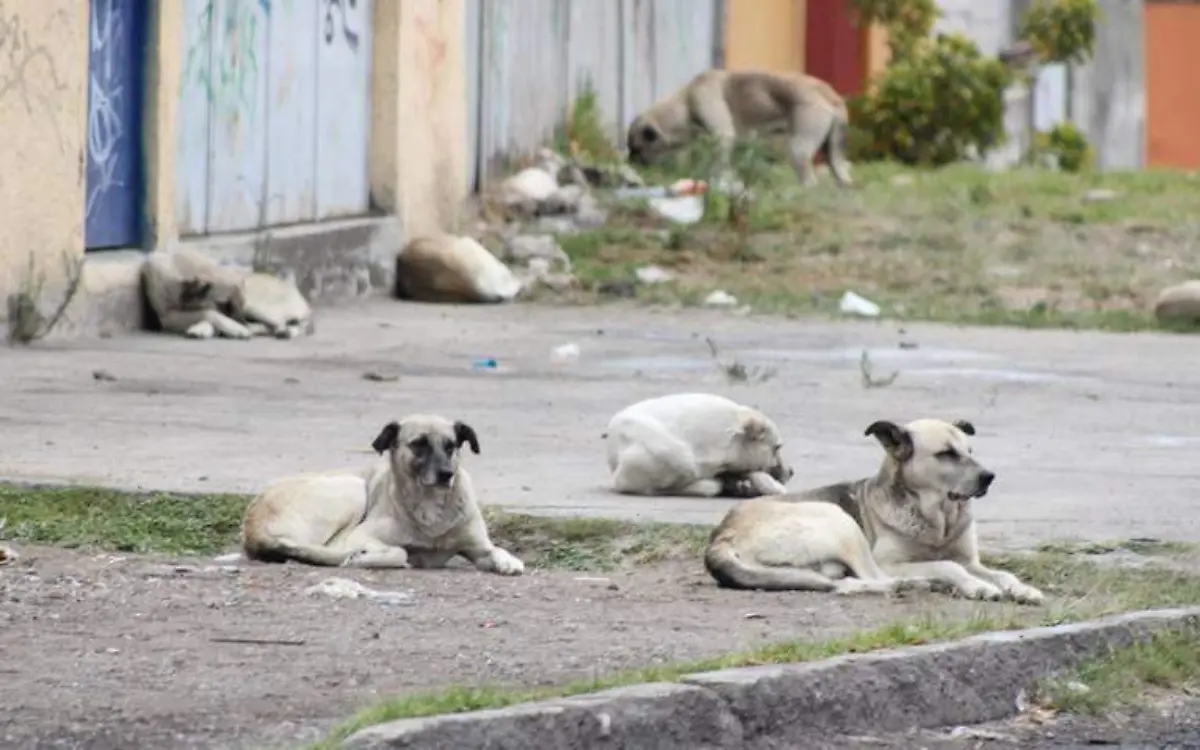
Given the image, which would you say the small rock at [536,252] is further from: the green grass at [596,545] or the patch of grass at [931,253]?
the green grass at [596,545]

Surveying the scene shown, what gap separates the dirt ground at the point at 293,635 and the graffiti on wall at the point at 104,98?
21.9ft

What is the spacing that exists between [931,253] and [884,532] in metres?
11.7

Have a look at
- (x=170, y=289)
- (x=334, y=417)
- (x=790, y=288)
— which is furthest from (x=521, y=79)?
(x=334, y=417)

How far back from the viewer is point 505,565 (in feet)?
24.4

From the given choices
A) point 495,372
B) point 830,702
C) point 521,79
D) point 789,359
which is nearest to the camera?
point 830,702

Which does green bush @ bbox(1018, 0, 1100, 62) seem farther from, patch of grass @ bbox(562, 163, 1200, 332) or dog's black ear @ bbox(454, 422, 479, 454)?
dog's black ear @ bbox(454, 422, 479, 454)

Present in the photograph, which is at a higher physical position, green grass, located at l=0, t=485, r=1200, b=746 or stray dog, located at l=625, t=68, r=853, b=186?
stray dog, located at l=625, t=68, r=853, b=186

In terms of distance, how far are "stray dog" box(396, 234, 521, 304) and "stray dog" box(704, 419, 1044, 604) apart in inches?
385

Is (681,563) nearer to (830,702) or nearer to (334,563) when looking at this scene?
(334,563)

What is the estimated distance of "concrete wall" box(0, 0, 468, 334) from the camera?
42.3 feet

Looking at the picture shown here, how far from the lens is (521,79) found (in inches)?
840

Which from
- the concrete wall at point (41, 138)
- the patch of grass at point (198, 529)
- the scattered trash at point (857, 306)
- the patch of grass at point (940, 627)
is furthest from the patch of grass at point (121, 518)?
the scattered trash at point (857, 306)

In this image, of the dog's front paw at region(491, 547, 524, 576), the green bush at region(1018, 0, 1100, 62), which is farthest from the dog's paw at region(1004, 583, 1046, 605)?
the green bush at region(1018, 0, 1100, 62)

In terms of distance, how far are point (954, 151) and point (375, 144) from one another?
11.2 metres
